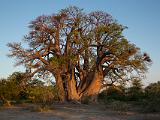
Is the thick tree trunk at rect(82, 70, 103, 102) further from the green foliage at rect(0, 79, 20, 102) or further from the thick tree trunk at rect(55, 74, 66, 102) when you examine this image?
the green foliage at rect(0, 79, 20, 102)

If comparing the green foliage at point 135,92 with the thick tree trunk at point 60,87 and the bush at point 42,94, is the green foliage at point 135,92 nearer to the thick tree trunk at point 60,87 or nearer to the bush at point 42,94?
the thick tree trunk at point 60,87

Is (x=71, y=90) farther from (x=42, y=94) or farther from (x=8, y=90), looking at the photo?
(x=8, y=90)

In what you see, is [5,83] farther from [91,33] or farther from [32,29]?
[91,33]

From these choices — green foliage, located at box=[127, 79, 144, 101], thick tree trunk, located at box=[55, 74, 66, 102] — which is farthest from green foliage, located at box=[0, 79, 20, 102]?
green foliage, located at box=[127, 79, 144, 101]

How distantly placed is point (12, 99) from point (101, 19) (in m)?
9.40

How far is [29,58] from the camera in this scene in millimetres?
25938

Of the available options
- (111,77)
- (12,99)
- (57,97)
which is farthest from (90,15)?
(12,99)

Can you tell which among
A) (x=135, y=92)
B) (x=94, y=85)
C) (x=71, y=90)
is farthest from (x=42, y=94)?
(x=135, y=92)

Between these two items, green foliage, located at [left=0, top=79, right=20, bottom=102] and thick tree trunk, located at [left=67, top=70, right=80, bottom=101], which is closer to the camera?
green foliage, located at [left=0, top=79, right=20, bottom=102]

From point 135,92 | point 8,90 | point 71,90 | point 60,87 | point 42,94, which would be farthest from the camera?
point 135,92

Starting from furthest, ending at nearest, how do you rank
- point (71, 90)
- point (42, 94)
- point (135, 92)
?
1. point (135, 92)
2. point (71, 90)
3. point (42, 94)

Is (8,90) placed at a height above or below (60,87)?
below

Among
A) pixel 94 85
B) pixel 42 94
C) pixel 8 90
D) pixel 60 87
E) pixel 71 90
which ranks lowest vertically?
pixel 42 94

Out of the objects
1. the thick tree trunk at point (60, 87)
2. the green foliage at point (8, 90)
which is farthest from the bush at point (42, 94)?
the thick tree trunk at point (60, 87)
